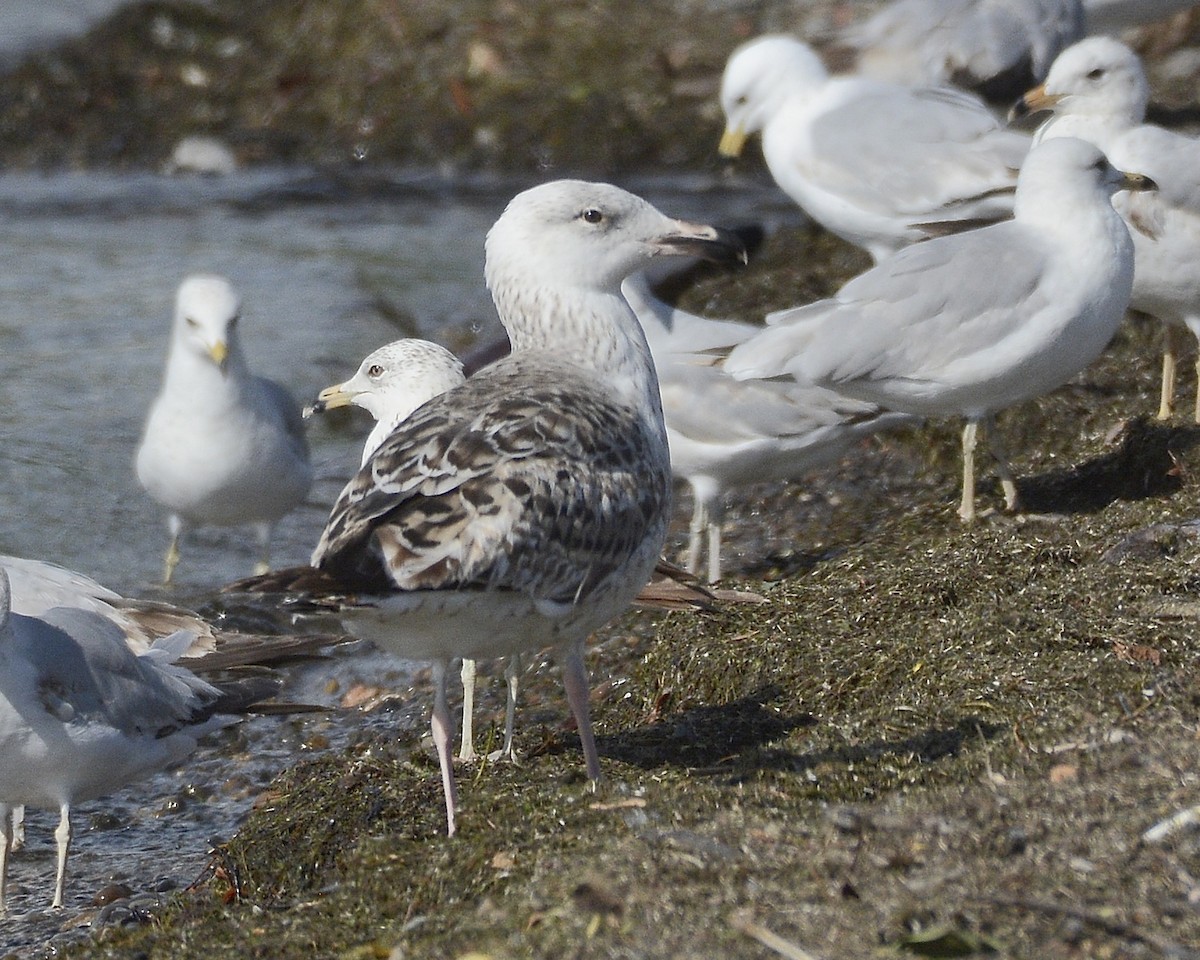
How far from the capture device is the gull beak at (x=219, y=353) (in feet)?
26.3

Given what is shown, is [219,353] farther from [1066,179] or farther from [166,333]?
[166,333]

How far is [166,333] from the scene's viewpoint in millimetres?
11789

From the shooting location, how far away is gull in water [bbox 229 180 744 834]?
409 cm

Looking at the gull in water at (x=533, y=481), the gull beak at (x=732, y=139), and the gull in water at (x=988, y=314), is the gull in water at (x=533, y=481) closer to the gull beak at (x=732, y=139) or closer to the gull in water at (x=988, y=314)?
the gull in water at (x=988, y=314)

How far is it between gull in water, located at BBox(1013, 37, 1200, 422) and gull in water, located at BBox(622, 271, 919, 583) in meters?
1.13

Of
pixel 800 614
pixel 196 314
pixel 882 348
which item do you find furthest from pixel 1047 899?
pixel 196 314

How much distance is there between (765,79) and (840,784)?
20.9 ft

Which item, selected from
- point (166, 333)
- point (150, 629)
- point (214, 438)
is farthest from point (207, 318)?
point (166, 333)

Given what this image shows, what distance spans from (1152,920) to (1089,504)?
3.69 metres

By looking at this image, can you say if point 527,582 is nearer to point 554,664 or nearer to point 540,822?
point 540,822

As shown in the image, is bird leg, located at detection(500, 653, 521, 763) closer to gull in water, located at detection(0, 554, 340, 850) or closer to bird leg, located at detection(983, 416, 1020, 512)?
gull in water, located at detection(0, 554, 340, 850)

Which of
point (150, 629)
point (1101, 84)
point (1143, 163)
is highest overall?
point (1101, 84)

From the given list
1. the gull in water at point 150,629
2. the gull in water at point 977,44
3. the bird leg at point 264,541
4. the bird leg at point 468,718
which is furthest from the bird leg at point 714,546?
the gull in water at point 977,44

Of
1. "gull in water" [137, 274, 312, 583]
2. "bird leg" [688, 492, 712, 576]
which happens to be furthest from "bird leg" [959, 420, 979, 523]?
"gull in water" [137, 274, 312, 583]
